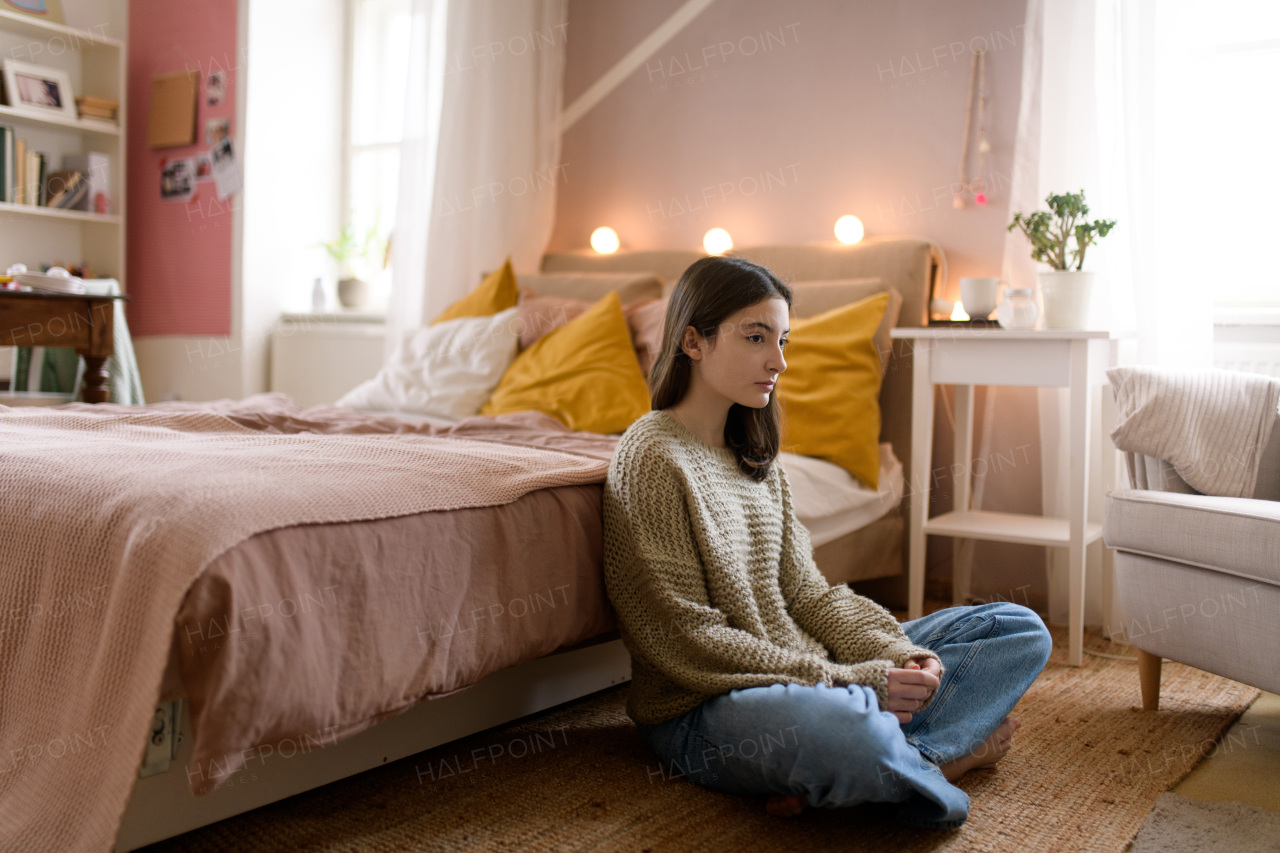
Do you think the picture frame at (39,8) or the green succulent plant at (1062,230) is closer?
the green succulent plant at (1062,230)

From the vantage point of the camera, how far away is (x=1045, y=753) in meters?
1.60

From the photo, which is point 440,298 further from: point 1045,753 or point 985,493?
point 1045,753

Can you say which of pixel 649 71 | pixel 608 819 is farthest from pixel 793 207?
pixel 608 819

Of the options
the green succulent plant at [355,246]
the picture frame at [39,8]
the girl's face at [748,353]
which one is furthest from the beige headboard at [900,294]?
the picture frame at [39,8]

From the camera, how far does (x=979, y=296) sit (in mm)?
2344

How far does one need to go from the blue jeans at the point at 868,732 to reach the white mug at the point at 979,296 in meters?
0.97

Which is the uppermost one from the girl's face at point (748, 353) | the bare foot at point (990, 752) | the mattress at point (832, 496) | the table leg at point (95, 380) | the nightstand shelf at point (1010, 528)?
the girl's face at point (748, 353)

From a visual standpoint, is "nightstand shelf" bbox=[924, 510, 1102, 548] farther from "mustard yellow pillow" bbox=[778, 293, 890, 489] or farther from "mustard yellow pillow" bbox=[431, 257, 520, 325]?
"mustard yellow pillow" bbox=[431, 257, 520, 325]

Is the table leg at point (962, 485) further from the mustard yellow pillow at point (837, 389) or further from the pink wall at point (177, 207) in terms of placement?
the pink wall at point (177, 207)

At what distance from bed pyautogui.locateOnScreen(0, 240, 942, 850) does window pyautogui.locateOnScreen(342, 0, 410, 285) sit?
7.76 ft

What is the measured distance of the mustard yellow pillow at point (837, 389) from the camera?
231 centimetres

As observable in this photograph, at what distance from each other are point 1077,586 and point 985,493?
58 cm

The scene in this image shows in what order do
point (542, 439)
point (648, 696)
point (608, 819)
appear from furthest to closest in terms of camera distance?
point (542, 439) → point (648, 696) → point (608, 819)

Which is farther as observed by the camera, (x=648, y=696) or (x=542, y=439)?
(x=542, y=439)
